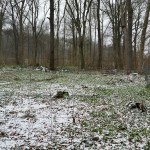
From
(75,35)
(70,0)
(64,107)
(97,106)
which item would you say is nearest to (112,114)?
(97,106)

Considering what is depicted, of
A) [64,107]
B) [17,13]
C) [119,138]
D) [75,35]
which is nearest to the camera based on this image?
[119,138]

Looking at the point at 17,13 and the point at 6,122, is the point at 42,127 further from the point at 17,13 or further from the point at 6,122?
the point at 17,13

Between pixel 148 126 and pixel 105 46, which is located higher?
pixel 105 46

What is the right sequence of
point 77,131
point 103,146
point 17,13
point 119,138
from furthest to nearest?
point 17,13
point 77,131
point 119,138
point 103,146

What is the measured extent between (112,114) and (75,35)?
1370 inches

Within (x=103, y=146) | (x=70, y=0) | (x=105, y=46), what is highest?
(x=70, y=0)

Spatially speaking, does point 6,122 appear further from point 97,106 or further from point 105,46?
point 105,46

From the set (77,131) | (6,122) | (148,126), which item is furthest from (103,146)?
(6,122)

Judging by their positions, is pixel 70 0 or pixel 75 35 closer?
pixel 70 0

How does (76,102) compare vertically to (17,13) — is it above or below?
below

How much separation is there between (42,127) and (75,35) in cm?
3595

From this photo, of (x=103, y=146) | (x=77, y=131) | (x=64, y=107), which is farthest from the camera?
(x=64, y=107)

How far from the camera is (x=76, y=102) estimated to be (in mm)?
9117

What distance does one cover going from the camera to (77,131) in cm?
600
